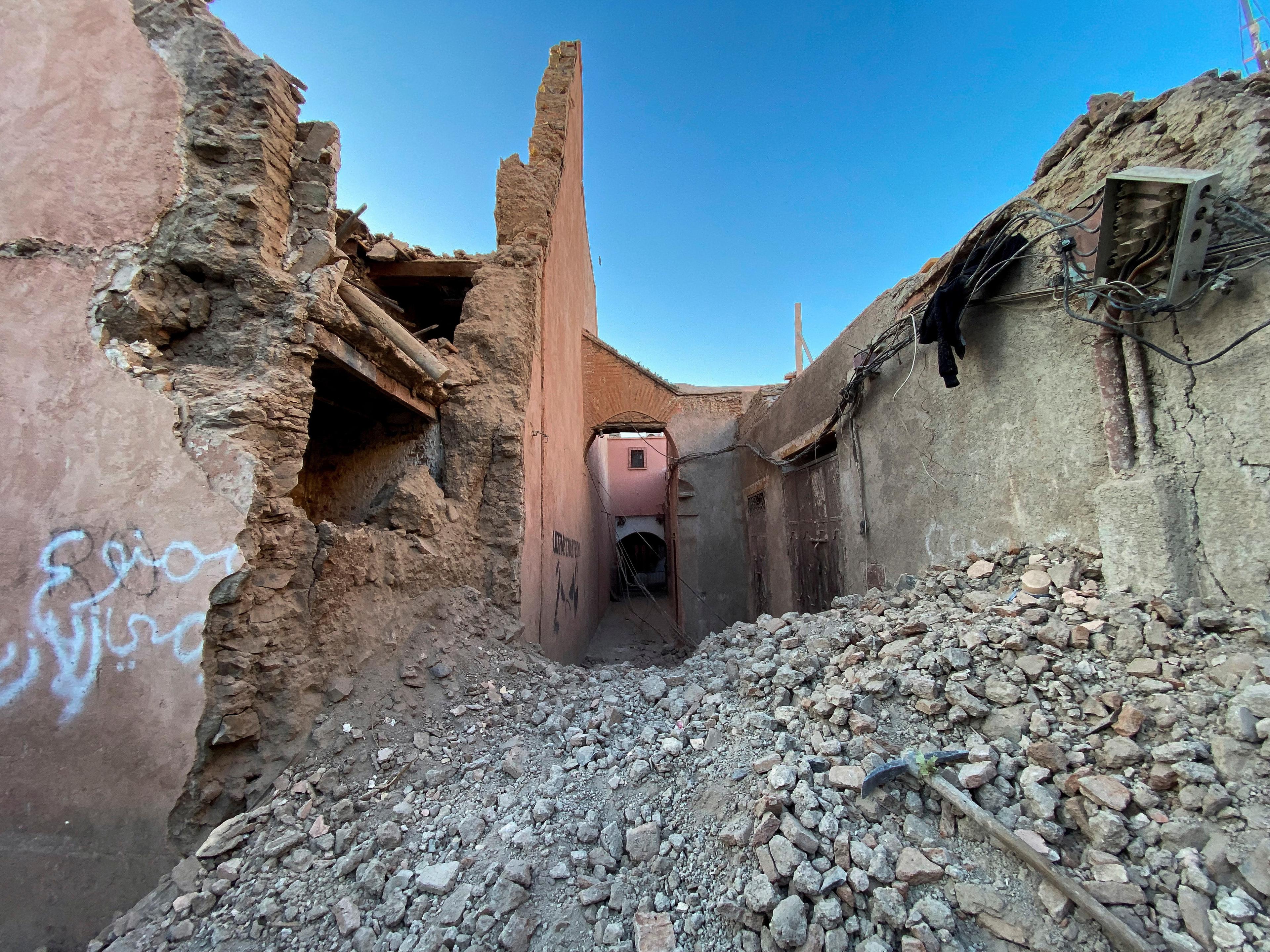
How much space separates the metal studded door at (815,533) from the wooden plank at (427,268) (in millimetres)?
4122

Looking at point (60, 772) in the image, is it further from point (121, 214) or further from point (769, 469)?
point (769, 469)

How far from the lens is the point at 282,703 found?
255 centimetres

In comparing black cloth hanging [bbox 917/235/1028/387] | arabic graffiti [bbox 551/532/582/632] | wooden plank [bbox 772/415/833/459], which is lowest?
arabic graffiti [bbox 551/532/582/632]

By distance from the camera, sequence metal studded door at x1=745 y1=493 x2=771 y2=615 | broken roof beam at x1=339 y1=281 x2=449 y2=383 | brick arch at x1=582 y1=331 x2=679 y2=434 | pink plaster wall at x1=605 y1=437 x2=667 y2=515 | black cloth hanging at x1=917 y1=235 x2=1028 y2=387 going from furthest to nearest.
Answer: pink plaster wall at x1=605 y1=437 x2=667 y2=515, brick arch at x1=582 y1=331 x2=679 y2=434, metal studded door at x1=745 y1=493 x2=771 y2=615, broken roof beam at x1=339 y1=281 x2=449 y2=383, black cloth hanging at x1=917 y1=235 x2=1028 y2=387

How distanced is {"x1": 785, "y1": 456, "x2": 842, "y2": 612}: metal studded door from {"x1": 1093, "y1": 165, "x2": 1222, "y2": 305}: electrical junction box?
3.15 m

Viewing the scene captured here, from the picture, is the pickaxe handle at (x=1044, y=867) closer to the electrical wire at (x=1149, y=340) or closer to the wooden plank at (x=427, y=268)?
the electrical wire at (x=1149, y=340)

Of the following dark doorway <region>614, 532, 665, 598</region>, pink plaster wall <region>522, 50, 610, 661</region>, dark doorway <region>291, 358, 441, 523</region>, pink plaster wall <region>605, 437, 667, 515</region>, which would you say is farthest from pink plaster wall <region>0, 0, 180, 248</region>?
dark doorway <region>614, 532, 665, 598</region>

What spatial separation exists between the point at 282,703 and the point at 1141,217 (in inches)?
171

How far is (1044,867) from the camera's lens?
1.51 m

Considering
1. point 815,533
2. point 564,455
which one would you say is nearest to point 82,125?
point 564,455

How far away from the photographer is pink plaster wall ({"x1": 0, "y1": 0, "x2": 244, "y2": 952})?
2191 millimetres

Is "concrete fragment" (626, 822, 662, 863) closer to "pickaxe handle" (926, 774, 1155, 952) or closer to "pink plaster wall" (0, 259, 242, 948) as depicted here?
"pickaxe handle" (926, 774, 1155, 952)

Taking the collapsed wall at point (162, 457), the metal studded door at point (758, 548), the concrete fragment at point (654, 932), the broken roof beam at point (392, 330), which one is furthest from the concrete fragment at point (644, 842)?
the metal studded door at point (758, 548)

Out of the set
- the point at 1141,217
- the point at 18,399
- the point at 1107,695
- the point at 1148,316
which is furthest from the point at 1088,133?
the point at 18,399
